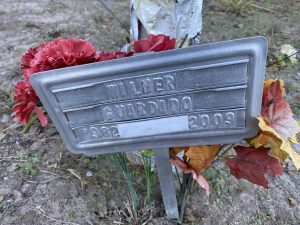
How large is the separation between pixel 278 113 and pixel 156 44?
37 cm

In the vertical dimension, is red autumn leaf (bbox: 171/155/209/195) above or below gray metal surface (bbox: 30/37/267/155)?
below

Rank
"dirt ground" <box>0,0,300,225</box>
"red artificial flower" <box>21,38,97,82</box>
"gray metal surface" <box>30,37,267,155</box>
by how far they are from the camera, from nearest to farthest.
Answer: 1. "gray metal surface" <box>30,37,267,155</box>
2. "red artificial flower" <box>21,38,97,82</box>
3. "dirt ground" <box>0,0,300,225</box>

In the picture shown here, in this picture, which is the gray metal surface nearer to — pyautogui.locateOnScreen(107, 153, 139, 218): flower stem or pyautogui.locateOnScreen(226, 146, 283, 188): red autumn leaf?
pyautogui.locateOnScreen(226, 146, 283, 188): red autumn leaf

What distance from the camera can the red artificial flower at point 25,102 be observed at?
0.95m

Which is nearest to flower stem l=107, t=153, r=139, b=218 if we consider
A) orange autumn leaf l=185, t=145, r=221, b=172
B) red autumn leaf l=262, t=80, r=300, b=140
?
orange autumn leaf l=185, t=145, r=221, b=172

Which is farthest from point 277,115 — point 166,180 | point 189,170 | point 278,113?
point 166,180

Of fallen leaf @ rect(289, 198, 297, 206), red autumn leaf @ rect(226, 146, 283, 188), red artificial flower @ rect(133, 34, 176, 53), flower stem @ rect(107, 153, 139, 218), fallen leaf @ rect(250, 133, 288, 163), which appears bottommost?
fallen leaf @ rect(289, 198, 297, 206)

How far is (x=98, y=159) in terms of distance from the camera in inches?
61.8

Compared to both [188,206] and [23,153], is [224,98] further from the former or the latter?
[23,153]

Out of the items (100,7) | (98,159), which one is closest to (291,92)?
(98,159)

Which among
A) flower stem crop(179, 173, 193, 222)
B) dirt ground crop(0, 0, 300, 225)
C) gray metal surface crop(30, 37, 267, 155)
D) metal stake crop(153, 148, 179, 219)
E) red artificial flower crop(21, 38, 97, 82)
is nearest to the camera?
gray metal surface crop(30, 37, 267, 155)

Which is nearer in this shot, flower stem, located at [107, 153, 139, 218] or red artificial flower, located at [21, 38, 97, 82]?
red artificial flower, located at [21, 38, 97, 82]

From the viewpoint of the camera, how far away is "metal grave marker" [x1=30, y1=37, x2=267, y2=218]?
30.6 inches

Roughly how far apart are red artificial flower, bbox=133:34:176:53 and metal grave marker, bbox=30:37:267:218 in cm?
11
